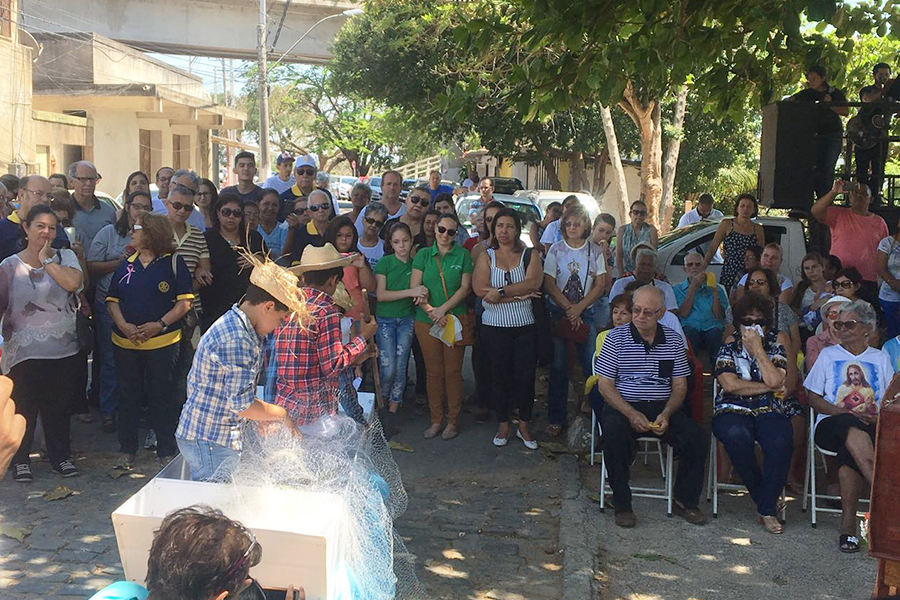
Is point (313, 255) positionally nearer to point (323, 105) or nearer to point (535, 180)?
point (535, 180)

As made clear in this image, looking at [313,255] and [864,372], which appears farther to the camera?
[864,372]

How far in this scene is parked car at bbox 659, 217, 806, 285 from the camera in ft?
34.4

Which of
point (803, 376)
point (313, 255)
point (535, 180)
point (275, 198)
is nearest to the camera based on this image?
point (313, 255)

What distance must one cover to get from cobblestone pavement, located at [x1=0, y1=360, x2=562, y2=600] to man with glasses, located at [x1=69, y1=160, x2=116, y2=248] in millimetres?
→ 1643

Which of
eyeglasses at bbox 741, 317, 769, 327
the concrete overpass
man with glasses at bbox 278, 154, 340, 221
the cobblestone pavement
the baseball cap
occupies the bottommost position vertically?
the cobblestone pavement

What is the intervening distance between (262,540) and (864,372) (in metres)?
4.25

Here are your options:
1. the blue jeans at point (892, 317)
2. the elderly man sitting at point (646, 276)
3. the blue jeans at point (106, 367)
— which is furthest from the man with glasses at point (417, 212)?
the blue jeans at point (892, 317)

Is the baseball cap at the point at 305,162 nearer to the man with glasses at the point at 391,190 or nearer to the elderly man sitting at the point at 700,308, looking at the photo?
the man with glasses at the point at 391,190

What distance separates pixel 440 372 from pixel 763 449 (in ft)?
9.10

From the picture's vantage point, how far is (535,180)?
38281 millimetres

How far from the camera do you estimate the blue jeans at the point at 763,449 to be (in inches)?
237

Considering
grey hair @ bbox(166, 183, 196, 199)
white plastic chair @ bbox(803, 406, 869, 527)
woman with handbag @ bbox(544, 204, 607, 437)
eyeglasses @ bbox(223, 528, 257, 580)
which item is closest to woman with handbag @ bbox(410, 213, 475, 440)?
woman with handbag @ bbox(544, 204, 607, 437)

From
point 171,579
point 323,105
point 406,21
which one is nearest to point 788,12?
point 171,579

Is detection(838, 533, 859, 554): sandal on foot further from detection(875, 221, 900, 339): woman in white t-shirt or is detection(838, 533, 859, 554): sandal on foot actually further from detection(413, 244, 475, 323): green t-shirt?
detection(413, 244, 475, 323): green t-shirt
